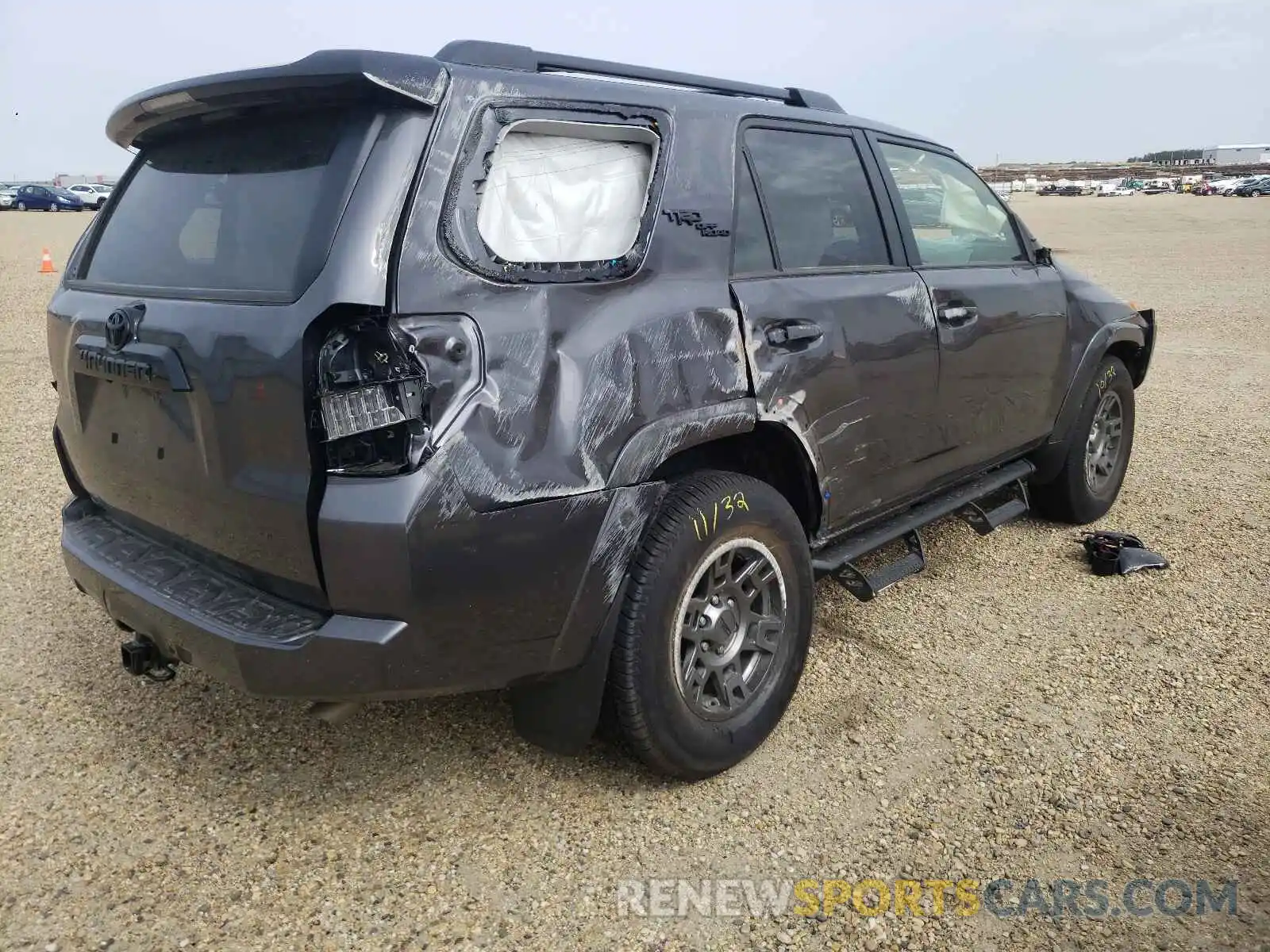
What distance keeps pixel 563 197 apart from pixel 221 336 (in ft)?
2.93

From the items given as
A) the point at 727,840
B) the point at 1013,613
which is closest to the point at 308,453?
the point at 727,840

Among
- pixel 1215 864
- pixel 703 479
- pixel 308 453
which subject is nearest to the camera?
pixel 308 453

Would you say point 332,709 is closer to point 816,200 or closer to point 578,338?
point 578,338

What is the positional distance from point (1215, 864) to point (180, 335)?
9.54ft

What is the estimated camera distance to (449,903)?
2.35m

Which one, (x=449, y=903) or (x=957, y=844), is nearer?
(x=449, y=903)

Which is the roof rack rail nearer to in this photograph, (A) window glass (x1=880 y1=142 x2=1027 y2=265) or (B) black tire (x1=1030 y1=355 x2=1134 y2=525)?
(A) window glass (x1=880 y1=142 x2=1027 y2=265)

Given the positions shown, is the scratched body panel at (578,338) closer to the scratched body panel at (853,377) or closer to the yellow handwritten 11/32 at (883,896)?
the scratched body panel at (853,377)

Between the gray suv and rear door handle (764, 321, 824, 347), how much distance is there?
10 millimetres

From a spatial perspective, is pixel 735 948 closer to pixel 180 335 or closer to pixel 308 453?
pixel 308 453

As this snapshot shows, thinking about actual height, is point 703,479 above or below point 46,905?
above

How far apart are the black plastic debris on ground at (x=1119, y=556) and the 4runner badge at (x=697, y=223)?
104 inches

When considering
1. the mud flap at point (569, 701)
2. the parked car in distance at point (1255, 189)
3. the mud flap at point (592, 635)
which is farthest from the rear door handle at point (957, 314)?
the parked car in distance at point (1255, 189)

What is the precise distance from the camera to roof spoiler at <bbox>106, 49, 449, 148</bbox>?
2135 millimetres
